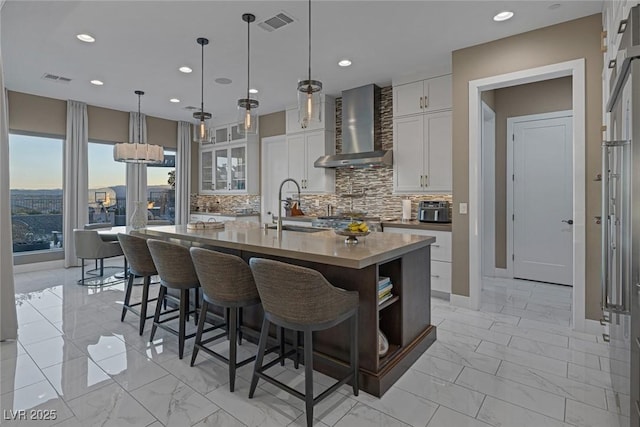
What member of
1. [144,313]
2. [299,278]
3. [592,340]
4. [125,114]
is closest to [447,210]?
[592,340]

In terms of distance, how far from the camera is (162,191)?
7.55m

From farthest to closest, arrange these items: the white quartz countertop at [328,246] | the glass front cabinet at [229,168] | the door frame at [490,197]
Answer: the glass front cabinet at [229,168]
the door frame at [490,197]
the white quartz countertop at [328,246]

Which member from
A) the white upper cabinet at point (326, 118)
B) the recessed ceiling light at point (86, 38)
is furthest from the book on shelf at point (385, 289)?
the recessed ceiling light at point (86, 38)

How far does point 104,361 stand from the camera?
2592mm

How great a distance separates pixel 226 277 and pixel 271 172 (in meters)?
5.04

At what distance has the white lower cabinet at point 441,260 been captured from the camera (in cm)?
404

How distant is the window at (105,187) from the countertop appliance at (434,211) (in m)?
5.74

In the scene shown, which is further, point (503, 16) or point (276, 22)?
point (276, 22)

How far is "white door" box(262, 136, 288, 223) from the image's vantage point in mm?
6875

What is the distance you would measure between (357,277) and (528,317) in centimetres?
243

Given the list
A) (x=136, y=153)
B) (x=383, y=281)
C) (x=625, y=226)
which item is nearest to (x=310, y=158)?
(x=136, y=153)

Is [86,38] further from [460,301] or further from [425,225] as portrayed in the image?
[460,301]

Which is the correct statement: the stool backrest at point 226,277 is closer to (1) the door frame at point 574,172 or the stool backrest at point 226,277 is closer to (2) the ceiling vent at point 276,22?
(2) the ceiling vent at point 276,22

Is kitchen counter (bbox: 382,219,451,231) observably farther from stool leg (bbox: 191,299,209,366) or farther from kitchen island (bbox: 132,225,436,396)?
stool leg (bbox: 191,299,209,366)
